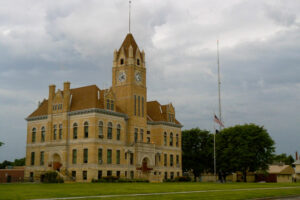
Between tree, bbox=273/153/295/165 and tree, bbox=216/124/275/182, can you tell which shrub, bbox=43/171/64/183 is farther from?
tree, bbox=273/153/295/165

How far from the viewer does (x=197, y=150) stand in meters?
97.8

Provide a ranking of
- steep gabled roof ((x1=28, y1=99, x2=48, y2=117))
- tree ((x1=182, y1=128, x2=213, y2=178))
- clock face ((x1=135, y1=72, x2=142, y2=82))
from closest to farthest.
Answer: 1. steep gabled roof ((x1=28, y1=99, x2=48, y2=117))
2. clock face ((x1=135, y1=72, x2=142, y2=82))
3. tree ((x1=182, y1=128, x2=213, y2=178))

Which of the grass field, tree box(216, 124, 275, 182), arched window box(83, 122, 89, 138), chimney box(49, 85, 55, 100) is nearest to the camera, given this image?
the grass field

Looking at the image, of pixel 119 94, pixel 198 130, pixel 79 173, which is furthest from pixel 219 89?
pixel 79 173

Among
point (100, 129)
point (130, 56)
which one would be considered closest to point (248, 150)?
point (130, 56)

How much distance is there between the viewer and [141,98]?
7988 cm

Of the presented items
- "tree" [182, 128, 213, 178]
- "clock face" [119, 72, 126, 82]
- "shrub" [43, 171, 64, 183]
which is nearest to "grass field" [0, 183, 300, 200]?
"shrub" [43, 171, 64, 183]

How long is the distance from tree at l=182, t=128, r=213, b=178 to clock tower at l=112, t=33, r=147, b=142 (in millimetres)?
21234

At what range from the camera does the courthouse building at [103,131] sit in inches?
2749

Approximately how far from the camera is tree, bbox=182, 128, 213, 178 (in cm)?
9550

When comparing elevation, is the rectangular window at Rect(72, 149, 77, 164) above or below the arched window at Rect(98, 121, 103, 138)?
below

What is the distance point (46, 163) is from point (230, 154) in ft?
131

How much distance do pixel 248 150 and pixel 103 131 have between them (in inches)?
1306

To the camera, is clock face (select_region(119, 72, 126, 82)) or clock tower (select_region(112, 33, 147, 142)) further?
clock face (select_region(119, 72, 126, 82))
